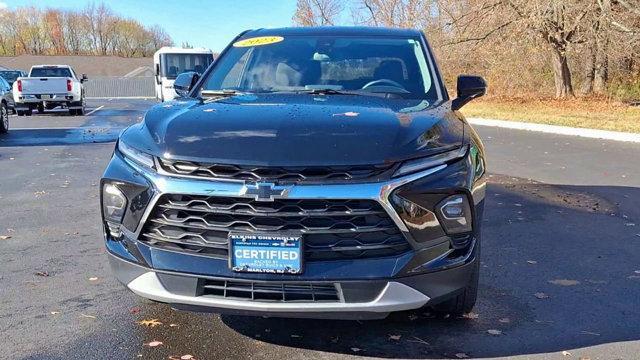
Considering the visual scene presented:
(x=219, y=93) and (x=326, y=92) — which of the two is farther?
(x=219, y=93)

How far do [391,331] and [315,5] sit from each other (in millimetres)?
49430

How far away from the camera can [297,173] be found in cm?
296

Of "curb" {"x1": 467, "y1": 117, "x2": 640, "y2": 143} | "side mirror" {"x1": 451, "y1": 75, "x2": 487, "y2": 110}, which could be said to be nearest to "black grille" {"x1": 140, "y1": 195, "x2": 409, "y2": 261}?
"side mirror" {"x1": 451, "y1": 75, "x2": 487, "y2": 110}

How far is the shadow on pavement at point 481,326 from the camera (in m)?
3.50

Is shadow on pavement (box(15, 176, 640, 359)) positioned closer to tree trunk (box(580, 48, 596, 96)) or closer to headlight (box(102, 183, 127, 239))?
headlight (box(102, 183, 127, 239))

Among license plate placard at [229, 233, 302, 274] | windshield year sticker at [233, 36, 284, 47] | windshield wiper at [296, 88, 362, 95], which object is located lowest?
license plate placard at [229, 233, 302, 274]

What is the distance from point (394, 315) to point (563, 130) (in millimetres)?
14242

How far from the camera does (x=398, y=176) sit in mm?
2996

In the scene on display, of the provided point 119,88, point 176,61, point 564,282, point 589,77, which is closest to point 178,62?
point 176,61

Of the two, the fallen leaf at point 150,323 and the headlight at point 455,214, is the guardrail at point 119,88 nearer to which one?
the fallen leaf at point 150,323

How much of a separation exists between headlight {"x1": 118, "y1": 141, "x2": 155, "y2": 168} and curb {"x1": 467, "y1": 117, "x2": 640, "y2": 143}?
1353cm

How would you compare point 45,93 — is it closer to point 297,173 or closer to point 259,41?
point 259,41

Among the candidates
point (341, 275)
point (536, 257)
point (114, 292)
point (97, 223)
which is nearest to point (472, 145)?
point (341, 275)

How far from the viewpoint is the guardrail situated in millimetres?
51531
